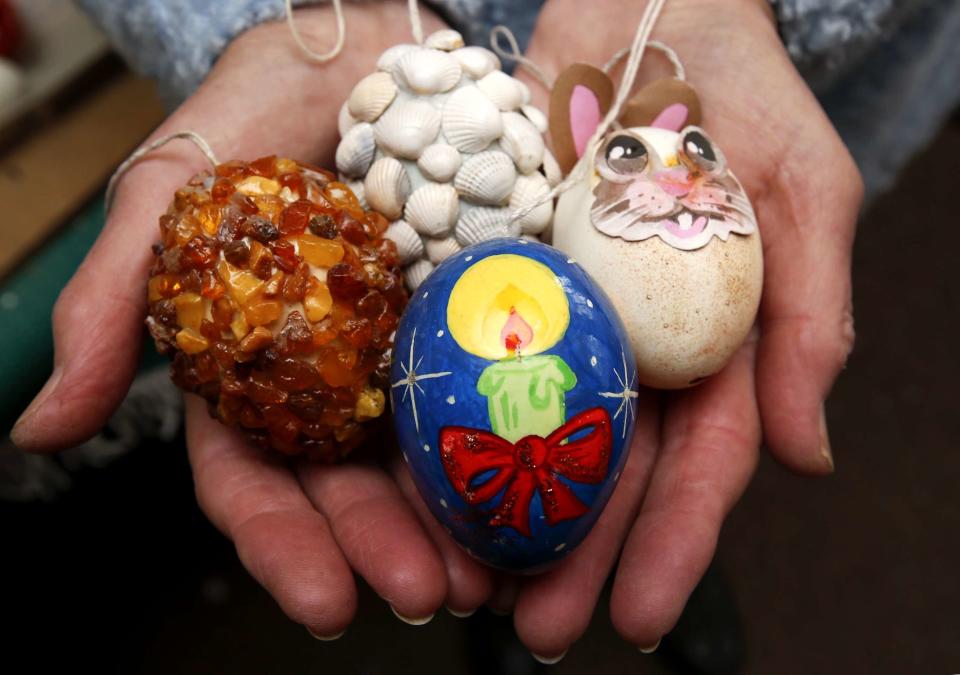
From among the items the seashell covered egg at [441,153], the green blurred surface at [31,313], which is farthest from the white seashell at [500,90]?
the green blurred surface at [31,313]

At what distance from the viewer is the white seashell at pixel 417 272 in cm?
94

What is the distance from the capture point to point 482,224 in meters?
0.90

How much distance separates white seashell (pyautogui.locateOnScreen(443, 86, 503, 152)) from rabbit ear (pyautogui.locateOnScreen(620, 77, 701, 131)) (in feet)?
0.64

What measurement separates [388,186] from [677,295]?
0.29 m

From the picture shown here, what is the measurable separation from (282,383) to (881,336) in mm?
1403

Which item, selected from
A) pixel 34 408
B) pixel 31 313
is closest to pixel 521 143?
pixel 34 408

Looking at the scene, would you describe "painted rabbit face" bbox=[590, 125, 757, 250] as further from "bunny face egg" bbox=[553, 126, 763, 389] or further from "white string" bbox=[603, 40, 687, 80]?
"white string" bbox=[603, 40, 687, 80]

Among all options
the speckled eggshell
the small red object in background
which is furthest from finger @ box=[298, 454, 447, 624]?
the small red object in background

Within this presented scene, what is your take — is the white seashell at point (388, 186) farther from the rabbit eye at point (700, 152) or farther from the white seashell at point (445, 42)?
the rabbit eye at point (700, 152)

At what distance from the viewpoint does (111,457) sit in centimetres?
129

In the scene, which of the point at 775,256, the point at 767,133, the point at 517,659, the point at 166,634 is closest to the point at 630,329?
the point at 775,256

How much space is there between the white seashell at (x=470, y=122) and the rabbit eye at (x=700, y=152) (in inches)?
7.2

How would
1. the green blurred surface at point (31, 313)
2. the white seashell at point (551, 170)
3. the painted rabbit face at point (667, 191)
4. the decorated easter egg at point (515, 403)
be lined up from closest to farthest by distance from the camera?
the decorated easter egg at point (515, 403) < the painted rabbit face at point (667, 191) < the white seashell at point (551, 170) < the green blurred surface at point (31, 313)

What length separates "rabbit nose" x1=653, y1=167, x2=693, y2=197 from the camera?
86 centimetres
